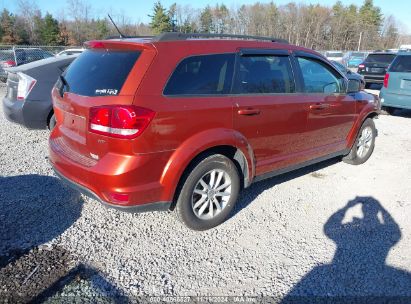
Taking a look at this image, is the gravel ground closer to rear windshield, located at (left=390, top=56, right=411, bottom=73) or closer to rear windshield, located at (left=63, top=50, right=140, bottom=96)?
rear windshield, located at (left=63, top=50, right=140, bottom=96)

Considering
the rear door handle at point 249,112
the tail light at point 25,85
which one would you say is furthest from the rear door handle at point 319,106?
the tail light at point 25,85

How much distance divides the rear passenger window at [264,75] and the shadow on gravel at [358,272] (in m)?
1.63

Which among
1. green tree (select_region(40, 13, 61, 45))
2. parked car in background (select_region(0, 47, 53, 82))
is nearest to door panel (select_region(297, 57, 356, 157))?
parked car in background (select_region(0, 47, 53, 82))

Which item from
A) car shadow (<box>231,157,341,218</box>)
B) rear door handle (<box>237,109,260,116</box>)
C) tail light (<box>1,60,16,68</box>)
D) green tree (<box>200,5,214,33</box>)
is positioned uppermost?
green tree (<box>200,5,214,33</box>)

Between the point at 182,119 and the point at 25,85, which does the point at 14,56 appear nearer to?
the point at 25,85

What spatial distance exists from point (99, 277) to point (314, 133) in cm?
315

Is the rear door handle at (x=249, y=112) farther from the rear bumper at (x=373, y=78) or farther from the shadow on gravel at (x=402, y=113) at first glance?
the rear bumper at (x=373, y=78)

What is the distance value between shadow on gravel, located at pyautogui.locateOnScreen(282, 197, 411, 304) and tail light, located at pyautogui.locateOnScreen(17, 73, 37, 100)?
200 inches

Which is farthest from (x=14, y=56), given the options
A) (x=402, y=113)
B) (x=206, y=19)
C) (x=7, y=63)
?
(x=206, y=19)

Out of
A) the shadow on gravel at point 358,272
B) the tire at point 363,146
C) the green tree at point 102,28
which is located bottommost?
the shadow on gravel at point 358,272

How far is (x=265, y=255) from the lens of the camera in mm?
3219

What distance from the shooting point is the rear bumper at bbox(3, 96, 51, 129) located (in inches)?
229

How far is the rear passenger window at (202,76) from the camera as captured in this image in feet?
10.3

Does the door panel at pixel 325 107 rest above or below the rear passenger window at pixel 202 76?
below
